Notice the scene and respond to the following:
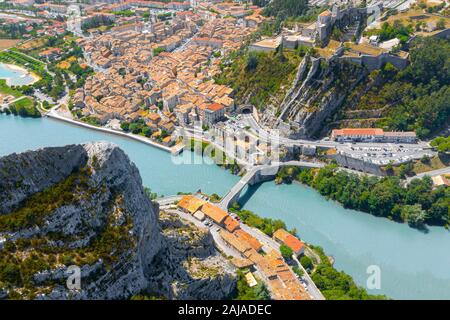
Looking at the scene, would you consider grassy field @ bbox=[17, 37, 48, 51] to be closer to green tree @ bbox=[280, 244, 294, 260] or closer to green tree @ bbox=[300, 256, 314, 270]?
green tree @ bbox=[280, 244, 294, 260]

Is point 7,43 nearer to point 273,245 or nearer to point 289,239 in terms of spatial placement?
point 273,245

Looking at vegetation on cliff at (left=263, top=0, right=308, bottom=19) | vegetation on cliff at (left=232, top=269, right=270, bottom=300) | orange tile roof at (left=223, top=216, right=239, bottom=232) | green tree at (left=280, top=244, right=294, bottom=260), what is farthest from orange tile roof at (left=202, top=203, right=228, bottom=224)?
vegetation on cliff at (left=263, top=0, right=308, bottom=19)

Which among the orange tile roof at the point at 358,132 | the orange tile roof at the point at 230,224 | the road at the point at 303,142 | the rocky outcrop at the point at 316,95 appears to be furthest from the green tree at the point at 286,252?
the orange tile roof at the point at 358,132

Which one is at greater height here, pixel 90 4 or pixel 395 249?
pixel 90 4

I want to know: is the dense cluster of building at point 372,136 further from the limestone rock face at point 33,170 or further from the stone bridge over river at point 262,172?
the limestone rock face at point 33,170

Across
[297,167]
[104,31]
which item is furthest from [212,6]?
[297,167]
